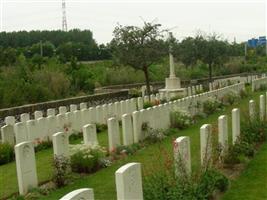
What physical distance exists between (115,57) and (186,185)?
15.9 meters

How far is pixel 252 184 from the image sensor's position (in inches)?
311

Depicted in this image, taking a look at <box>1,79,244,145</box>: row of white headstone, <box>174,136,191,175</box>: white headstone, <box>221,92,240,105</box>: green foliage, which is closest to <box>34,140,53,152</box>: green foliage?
<box>1,79,244,145</box>: row of white headstone

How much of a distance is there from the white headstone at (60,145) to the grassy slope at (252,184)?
307 cm

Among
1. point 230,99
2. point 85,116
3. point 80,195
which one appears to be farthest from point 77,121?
point 80,195

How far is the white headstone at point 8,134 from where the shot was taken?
11.6m

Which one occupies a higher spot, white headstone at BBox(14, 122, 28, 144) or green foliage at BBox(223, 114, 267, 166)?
white headstone at BBox(14, 122, 28, 144)

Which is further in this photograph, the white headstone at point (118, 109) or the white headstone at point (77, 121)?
the white headstone at point (118, 109)

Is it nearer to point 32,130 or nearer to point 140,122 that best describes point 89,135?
point 140,122

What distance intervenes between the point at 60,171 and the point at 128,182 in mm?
3439

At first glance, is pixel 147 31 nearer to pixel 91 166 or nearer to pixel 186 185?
pixel 91 166

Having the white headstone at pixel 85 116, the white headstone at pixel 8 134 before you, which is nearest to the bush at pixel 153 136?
the white headstone at pixel 85 116

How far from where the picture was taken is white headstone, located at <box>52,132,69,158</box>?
8398 millimetres

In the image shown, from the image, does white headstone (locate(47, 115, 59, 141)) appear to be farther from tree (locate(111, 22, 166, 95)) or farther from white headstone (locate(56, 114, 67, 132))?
tree (locate(111, 22, 166, 95))

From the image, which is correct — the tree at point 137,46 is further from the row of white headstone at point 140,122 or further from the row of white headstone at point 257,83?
the row of white headstone at point 257,83
